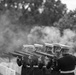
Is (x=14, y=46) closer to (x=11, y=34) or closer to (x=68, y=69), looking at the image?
(x=11, y=34)

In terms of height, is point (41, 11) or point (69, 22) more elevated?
point (41, 11)

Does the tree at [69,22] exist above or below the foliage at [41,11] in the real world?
below

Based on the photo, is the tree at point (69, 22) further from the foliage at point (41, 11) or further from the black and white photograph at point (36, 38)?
the foliage at point (41, 11)

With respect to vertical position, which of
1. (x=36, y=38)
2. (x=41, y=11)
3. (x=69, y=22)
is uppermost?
(x=41, y=11)

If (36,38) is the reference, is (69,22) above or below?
above

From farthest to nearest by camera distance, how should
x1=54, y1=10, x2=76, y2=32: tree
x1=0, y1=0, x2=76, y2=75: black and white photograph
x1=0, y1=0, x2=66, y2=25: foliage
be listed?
x1=0, y1=0, x2=66, y2=25: foliage
x1=54, y1=10, x2=76, y2=32: tree
x1=0, y1=0, x2=76, y2=75: black and white photograph

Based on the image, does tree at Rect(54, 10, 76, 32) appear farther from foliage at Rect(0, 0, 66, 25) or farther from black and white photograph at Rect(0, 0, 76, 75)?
foliage at Rect(0, 0, 66, 25)

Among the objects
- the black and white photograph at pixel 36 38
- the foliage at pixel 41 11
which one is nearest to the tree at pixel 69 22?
the black and white photograph at pixel 36 38

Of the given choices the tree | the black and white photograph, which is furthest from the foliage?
the tree

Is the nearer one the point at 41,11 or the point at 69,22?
the point at 69,22

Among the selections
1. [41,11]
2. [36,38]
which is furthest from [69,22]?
[41,11]

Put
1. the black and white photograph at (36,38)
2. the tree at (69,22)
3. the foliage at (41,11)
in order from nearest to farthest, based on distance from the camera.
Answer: the black and white photograph at (36,38) → the tree at (69,22) → the foliage at (41,11)

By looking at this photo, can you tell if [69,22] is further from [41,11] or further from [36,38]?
[41,11]

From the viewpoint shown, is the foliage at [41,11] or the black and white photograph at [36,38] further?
the foliage at [41,11]
